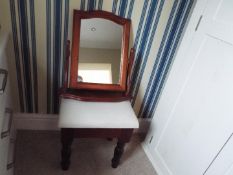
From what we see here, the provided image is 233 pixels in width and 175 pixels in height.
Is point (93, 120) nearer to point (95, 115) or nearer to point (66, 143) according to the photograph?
point (95, 115)

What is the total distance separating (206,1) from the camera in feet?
3.73

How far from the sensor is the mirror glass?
1369mm

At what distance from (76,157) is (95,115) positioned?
20.8 inches

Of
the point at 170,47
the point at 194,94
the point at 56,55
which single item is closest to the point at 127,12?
the point at 170,47

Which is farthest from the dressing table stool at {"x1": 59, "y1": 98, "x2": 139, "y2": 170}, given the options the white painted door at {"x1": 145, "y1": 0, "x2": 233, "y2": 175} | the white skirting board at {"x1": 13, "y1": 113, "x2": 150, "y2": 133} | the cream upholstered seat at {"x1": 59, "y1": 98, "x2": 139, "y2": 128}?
the white skirting board at {"x1": 13, "y1": 113, "x2": 150, "y2": 133}

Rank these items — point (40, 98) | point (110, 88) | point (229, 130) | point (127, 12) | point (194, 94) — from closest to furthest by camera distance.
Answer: point (229, 130)
point (194, 94)
point (127, 12)
point (110, 88)
point (40, 98)

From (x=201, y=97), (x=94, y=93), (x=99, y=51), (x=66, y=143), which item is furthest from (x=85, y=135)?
(x=201, y=97)

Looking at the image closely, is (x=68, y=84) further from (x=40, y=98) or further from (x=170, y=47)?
(x=170, y=47)

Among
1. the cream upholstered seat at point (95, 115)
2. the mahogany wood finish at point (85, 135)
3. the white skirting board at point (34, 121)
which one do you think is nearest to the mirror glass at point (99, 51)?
the cream upholstered seat at point (95, 115)

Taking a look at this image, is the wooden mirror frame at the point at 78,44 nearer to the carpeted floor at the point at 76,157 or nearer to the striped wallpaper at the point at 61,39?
the striped wallpaper at the point at 61,39

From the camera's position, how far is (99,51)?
4.73 feet

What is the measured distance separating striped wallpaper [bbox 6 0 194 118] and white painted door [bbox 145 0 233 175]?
20cm

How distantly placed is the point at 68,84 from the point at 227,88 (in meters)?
0.99

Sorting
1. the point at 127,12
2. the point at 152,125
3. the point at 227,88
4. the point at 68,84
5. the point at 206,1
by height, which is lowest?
the point at 152,125
